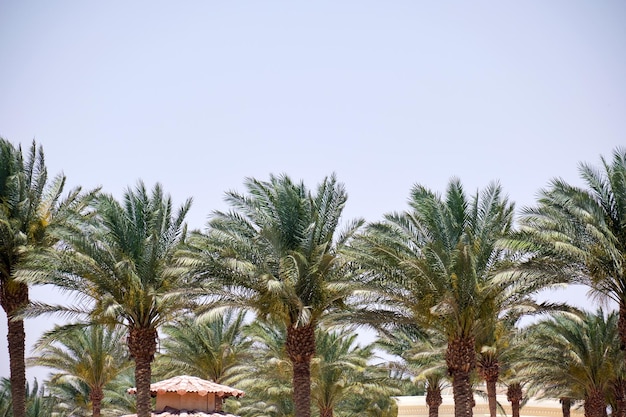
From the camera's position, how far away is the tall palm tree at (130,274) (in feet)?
86.5

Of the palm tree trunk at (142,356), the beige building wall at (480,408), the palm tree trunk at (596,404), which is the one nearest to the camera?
the palm tree trunk at (142,356)

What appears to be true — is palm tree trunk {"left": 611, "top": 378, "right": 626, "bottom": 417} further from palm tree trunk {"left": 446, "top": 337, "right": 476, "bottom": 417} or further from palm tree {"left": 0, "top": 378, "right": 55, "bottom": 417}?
palm tree {"left": 0, "top": 378, "right": 55, "bottom": 417}

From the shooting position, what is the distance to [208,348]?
133ft

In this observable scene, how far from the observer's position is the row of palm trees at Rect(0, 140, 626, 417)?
24.6 metres

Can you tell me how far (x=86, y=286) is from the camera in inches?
1065

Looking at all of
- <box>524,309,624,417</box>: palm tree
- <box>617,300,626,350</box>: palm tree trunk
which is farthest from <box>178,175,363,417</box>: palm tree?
<box>524,309,624,417</box>: palm tree

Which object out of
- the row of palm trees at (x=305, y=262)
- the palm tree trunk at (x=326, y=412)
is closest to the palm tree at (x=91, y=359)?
the palm tree trunk at (x=326, y=412)

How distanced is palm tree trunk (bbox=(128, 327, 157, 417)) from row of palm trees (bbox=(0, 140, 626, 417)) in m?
0.04

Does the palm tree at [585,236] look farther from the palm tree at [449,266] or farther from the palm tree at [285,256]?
the palm tree at [285,256]

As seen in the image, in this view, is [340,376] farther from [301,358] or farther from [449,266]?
[449,266]

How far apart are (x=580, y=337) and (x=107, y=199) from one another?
19.6 m

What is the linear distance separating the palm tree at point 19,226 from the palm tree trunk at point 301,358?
7.83 m

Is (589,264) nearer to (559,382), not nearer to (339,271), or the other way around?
(339,271)

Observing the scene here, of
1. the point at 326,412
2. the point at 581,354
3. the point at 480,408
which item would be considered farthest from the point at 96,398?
the point at 480,408
